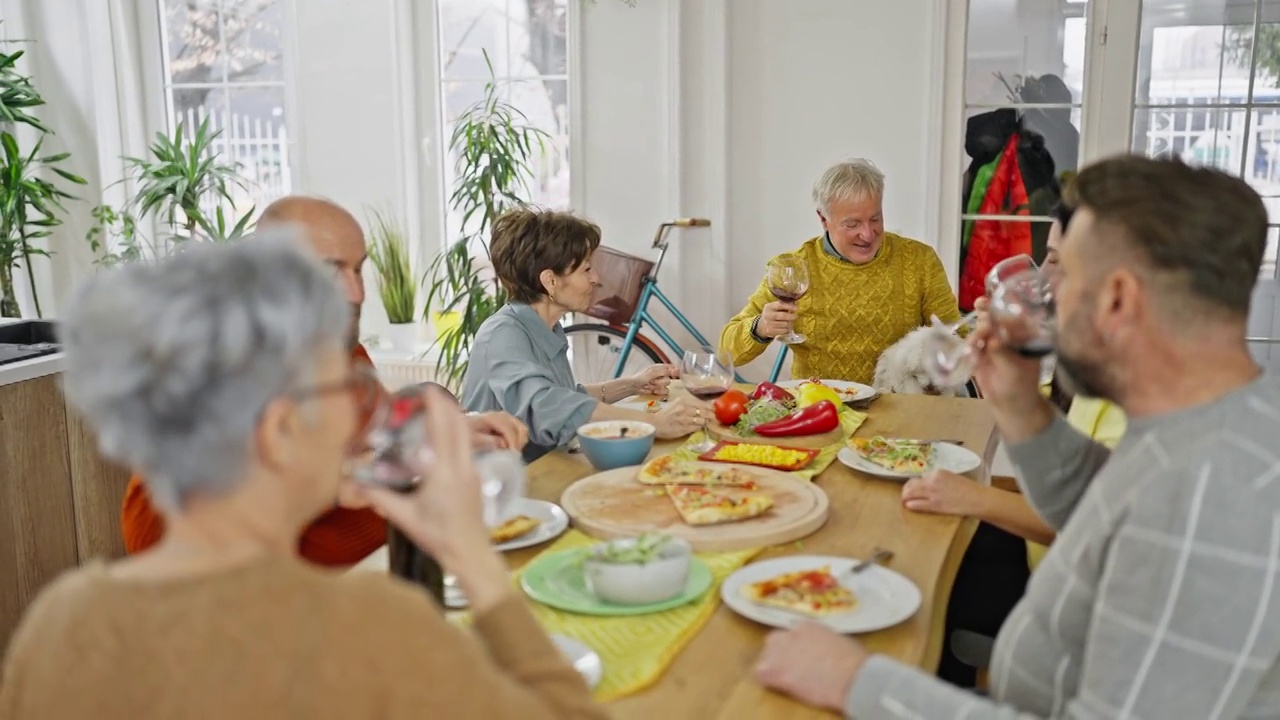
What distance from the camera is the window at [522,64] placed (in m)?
4.84

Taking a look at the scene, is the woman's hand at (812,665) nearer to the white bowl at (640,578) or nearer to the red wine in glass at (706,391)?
the white bowl at (640,578)

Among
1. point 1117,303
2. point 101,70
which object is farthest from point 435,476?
point 101,70

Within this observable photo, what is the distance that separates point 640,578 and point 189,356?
2.47 feet

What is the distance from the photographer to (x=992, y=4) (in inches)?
171

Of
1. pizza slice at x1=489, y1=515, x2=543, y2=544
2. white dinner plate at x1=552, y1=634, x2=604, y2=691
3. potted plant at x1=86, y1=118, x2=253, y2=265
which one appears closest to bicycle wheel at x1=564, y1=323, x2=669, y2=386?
potted plant at x1=86, y1=118, x2=253, y2=265

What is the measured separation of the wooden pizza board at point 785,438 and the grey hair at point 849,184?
1107 mm

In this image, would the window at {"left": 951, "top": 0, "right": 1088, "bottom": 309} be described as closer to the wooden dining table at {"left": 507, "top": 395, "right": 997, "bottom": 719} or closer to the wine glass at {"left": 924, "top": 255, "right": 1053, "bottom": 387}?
the wooden dining table at {"left": 507, "top": 395, "right": 997, "bottom": 719}

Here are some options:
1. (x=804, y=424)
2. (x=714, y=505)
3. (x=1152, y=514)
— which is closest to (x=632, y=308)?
(x=804, y=424)

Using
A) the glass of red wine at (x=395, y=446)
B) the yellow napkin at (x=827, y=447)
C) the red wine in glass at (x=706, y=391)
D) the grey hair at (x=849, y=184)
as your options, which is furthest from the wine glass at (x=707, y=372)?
the glass of red wine at (x=395, y=446)

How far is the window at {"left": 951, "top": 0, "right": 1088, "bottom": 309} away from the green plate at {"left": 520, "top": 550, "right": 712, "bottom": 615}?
10.5ft

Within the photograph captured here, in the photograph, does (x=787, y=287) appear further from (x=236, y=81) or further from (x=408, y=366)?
(x=236, y=81)

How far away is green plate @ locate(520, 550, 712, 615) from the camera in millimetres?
1494

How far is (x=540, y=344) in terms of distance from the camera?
8.79 feet

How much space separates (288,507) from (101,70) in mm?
4978
